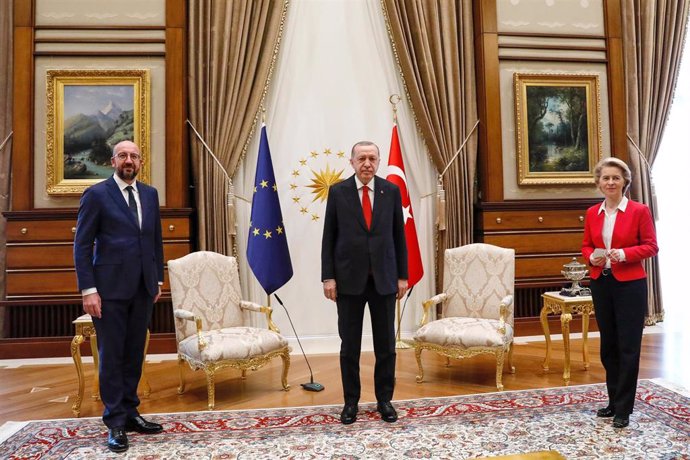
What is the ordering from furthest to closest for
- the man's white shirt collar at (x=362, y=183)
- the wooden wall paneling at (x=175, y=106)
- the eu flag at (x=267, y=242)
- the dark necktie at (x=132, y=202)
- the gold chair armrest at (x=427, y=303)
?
1. the wooden wall paneling at (x=175, y=106)
2. the eu flag at (x=267, y=242)
3. the gold chair armrest at (x=427, y=303)
4. the man's white shirt collar at (x=362, y=183)
5. the dark necktie at (x=132, y=202)

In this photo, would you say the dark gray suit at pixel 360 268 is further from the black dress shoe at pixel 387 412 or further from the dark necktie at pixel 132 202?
the dark necktie at pixel 132 202

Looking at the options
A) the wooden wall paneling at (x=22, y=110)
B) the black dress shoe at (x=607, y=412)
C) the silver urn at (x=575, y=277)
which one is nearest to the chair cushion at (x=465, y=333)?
the silver urn at (x=575, y=277)

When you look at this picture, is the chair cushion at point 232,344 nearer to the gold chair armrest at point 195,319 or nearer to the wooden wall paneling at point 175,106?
the gold chair armrest at point 195,319

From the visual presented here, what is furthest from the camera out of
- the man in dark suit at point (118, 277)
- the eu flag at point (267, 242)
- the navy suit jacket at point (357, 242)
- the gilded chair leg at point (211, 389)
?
the eu flag at point (267, 242)

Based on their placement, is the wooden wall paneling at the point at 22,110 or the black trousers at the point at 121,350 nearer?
the black trousers at the point at 121,350

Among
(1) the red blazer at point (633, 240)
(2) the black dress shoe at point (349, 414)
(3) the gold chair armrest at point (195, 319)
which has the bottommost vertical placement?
(2) the black dress shoe at point (349, 414)

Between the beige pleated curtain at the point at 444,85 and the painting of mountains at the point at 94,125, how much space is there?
2.83 metres

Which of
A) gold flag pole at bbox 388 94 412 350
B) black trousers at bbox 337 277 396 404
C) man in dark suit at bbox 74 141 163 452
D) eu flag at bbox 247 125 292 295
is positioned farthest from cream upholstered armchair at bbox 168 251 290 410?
gold flag pole at bbox 388 94 412 350

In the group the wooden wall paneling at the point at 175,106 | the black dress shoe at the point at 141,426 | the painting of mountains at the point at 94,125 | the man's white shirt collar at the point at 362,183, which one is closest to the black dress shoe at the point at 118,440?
the black dress shoe at the point at 141,426

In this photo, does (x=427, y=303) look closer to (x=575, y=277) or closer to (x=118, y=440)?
(x=575, y=277)

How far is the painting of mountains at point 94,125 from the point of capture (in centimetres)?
493

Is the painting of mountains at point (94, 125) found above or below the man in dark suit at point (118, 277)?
above

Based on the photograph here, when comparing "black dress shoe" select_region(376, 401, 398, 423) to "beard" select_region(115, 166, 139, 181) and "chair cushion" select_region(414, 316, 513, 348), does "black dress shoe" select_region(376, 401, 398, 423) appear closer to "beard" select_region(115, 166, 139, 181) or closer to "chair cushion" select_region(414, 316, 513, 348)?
"chair cushion" select_region(414, 316, 513, 348)

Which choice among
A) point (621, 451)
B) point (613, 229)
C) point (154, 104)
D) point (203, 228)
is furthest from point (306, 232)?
point (621, 451)
